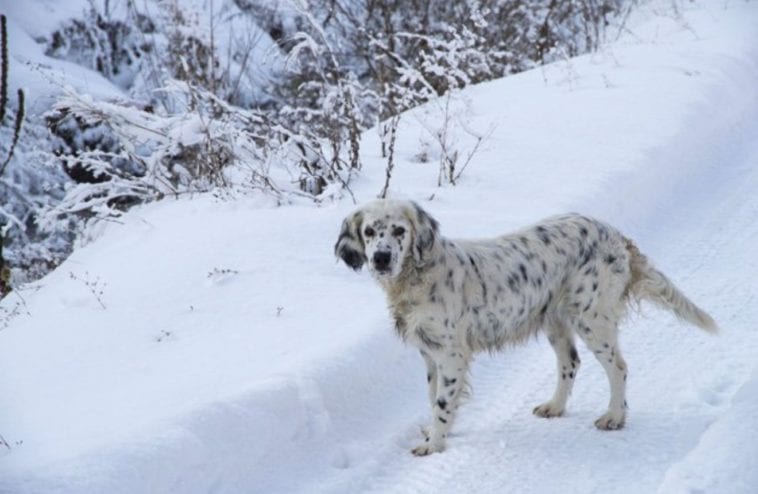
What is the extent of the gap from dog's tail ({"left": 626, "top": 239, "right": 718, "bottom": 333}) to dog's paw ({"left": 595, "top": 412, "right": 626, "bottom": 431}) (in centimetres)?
72

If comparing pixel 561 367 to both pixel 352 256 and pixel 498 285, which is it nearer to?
pixel 498 285

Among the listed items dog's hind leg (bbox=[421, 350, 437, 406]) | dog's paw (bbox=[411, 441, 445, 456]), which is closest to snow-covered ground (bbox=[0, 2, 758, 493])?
dog's paw (bbox=[411, 441, 445, 456])

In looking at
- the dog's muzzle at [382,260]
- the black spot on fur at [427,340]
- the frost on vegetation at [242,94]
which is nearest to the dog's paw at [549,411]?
the black spot on fur at [427,340]

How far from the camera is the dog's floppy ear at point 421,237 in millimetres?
4711

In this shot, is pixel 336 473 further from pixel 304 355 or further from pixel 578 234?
pixel 578 234

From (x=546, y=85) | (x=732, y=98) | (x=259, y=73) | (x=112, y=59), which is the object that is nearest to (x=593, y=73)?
(x=546, y=85)

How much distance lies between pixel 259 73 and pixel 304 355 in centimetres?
950

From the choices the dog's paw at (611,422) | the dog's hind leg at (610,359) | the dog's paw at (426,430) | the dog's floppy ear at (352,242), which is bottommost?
the dog's paw at (426,430)

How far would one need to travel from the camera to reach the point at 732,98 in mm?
10656

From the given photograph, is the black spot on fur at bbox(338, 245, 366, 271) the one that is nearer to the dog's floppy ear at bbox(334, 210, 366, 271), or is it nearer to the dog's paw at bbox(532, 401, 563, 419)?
the dog's floppy ear at bbox(334, 210, 366, 271)

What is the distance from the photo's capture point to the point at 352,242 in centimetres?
484

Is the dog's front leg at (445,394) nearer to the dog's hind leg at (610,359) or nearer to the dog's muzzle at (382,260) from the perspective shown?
the dog's muzzle at (382,260)

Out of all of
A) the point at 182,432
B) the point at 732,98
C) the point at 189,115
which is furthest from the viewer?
the point at 732,98

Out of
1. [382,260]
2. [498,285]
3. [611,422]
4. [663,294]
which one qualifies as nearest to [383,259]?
[382,260]
